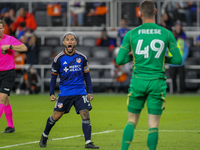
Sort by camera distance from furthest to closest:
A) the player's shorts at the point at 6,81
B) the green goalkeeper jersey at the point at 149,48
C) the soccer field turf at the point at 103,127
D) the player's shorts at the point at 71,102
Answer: the player's shorts at the point at 6,81, the soccer field turf at the point at 103,127, the player's shorts at the point at 71,102, the green goalkeeper jersey at the point at 149,48

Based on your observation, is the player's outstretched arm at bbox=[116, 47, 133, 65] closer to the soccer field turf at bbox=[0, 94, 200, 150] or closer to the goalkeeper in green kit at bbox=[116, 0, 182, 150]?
the goalkeeper in green kit at bbox=[116, 0, 182, 150]

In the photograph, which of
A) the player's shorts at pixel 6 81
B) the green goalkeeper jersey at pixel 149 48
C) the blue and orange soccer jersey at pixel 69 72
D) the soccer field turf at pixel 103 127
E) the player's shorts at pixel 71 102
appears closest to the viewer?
the green goalkeeper jersey at pixel 149 48

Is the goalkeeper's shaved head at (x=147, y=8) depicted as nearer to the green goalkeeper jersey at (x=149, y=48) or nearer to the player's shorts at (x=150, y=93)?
the green goalkeeper jersey at (x=149, y=48)

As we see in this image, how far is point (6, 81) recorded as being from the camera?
29.6ft

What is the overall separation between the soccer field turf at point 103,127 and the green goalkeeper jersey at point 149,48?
7.17ft

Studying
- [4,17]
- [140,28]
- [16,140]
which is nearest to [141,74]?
[140,28]

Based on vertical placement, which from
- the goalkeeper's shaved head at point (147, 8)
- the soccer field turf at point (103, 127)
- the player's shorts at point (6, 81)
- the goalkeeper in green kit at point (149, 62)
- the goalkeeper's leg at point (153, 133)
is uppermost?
the goalkeeper's shaved head at point (147, 8)

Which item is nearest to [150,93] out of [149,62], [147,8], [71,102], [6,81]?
[149,62]

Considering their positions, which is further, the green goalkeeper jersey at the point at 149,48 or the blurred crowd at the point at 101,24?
the blurred crowd at the point at 101,24

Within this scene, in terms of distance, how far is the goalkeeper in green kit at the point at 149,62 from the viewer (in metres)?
5.92

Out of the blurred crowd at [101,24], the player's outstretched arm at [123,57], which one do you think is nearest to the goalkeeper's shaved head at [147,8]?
the player's outstretched arm at [123,57]

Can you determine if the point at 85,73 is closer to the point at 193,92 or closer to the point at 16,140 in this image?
the point at 16,140

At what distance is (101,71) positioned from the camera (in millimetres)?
19750

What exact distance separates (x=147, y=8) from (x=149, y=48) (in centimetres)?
53
